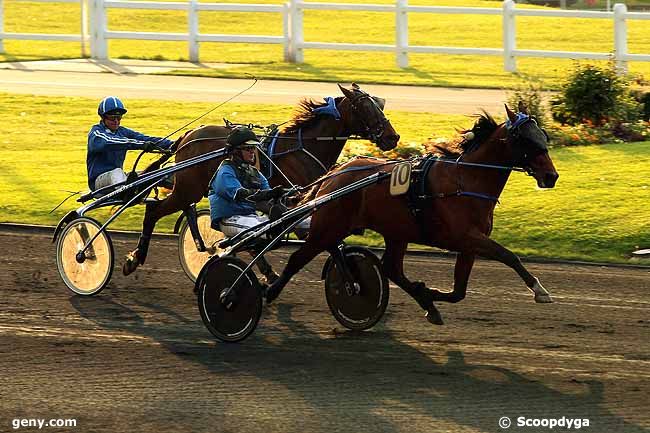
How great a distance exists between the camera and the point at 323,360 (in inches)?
352

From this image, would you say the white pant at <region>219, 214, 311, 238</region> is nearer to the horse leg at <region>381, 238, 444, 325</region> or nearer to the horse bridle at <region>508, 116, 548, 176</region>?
the horse leg at <region>381, 238, 444, 325</region>

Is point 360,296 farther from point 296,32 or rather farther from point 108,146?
point 296,32

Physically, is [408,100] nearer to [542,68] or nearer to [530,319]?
[542,68]

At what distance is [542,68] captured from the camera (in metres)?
24.9

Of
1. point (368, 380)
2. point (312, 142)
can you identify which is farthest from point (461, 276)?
point (312, 142)

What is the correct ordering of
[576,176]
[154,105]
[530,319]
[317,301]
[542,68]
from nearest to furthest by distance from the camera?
[530,319]
[317,301]
[576,176]
[154,105]
[542,68]

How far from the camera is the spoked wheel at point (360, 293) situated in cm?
970

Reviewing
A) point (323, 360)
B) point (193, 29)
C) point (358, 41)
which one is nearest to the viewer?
point (323, 360)

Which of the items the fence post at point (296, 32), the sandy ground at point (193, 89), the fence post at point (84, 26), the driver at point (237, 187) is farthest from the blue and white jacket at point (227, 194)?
the fence post at point (84, 26)

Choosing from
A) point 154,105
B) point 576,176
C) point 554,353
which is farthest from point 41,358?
point 154,105

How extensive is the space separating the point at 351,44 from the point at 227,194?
1504 cm

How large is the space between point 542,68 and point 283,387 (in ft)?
57.8

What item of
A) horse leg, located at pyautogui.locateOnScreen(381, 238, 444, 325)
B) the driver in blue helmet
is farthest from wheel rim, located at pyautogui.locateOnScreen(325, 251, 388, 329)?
the driver in blue helmet

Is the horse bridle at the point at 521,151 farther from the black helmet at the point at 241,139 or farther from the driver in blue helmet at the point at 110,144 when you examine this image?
the driver in blue helmet at the point at 110,144
